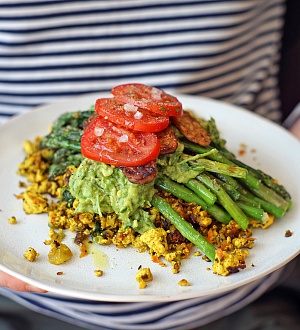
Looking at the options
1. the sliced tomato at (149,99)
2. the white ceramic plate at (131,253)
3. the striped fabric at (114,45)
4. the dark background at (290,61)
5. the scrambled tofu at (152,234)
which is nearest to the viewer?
the white ceramic plate at (131,253)

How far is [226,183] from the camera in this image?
1.89 metres

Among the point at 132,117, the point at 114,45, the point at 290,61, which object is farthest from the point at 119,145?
the point at 290,61

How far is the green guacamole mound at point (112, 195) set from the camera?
5.79 feet

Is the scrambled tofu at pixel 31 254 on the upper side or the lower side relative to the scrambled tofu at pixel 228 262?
lower

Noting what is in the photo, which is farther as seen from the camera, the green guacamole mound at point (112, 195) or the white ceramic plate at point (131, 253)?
the green guacamole mound at point (112, 195)

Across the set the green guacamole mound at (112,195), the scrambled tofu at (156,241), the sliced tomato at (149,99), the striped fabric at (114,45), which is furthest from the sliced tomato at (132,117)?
the striped fabric at (114,45)

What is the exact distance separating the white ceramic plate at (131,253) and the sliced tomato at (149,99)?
19.1 inches

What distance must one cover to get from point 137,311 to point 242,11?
1596 millimetres

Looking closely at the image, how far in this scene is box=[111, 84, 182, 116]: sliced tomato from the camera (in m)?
1.85

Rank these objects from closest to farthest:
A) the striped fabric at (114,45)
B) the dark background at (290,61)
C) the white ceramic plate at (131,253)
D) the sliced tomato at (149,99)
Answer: the white ceramic plate at (131,253) < the sliced tomato at (149,99) < the striped fabric at (114,45) < the dark background at (290,61)

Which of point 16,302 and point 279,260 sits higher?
point 279,260

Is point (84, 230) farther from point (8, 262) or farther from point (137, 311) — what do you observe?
point (137, 311)

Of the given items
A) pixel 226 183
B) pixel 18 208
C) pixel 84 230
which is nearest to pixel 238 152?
pixel 226 183

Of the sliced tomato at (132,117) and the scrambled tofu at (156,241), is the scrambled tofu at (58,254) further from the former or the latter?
the sliced tomato at (132,117)
